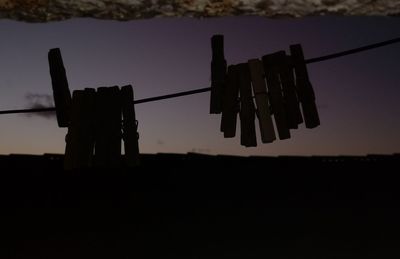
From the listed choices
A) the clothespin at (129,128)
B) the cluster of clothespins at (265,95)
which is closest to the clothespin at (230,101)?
the cluster of clothespins at (265,95)

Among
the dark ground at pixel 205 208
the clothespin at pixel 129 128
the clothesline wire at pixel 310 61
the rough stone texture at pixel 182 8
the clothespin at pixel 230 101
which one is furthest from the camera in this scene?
the dark ground at pixel 205 208

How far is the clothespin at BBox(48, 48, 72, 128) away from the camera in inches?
146

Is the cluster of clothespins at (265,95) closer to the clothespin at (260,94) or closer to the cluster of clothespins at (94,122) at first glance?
the clothespin at (260,94)

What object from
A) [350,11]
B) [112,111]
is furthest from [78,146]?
[350,11]

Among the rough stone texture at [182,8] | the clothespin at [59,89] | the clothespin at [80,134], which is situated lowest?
the rough stone texture at [182,8]

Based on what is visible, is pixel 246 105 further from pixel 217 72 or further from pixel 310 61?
pixel 310 61

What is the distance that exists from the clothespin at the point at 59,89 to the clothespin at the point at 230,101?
1165mm

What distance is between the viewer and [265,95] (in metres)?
3.47

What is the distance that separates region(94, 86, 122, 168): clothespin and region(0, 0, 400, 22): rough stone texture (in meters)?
1.79

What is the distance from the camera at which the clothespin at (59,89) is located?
3.72 meters

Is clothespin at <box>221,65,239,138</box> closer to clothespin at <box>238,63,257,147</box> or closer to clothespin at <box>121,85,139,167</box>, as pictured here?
clothespin at <box>238,63,257,147</box>

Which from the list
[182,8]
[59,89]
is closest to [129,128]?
[59,89]

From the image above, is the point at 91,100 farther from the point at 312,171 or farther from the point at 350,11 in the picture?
the point at 312,171

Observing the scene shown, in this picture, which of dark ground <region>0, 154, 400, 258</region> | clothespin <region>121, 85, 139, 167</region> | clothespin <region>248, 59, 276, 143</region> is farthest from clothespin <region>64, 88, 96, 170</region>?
dark ground <region>0, 154, 400, 258</region>
